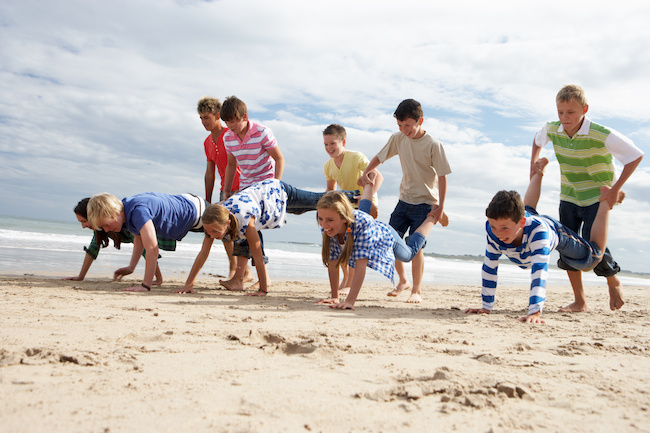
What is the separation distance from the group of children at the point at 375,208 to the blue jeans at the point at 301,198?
0.01m

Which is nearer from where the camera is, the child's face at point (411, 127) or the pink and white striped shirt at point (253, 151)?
the child's face at point (411, 127)

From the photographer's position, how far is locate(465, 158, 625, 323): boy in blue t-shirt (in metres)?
3.82

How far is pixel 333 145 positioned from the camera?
5902 millimetres

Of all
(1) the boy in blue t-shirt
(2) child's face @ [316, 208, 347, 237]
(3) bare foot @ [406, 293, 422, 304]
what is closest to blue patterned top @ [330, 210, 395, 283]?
(2) child's face @ [316, 208, 347, 237]

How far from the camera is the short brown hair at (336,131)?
5.89 m

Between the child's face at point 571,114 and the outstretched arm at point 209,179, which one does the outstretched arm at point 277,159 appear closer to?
the outstretched arm at point 209,179

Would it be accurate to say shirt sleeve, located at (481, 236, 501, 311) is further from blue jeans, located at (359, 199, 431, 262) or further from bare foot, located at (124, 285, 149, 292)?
bare foot, located at (124, 285, 149, 292)

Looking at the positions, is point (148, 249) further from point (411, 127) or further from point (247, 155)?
point (411, 127)

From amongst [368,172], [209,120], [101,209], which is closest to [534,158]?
[368,172]

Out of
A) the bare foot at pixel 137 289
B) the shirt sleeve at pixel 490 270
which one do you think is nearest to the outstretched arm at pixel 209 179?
the bare foot at pixel 137 289

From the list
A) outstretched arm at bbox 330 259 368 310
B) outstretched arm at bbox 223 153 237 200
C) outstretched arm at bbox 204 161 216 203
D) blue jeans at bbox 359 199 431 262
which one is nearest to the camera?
outstretched arm at bbox 330 259 368 310

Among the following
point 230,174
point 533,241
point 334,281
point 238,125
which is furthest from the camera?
point 230,174

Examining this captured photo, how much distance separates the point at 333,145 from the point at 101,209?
104 inches

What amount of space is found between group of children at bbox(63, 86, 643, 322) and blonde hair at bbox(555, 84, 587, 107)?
1 cm
